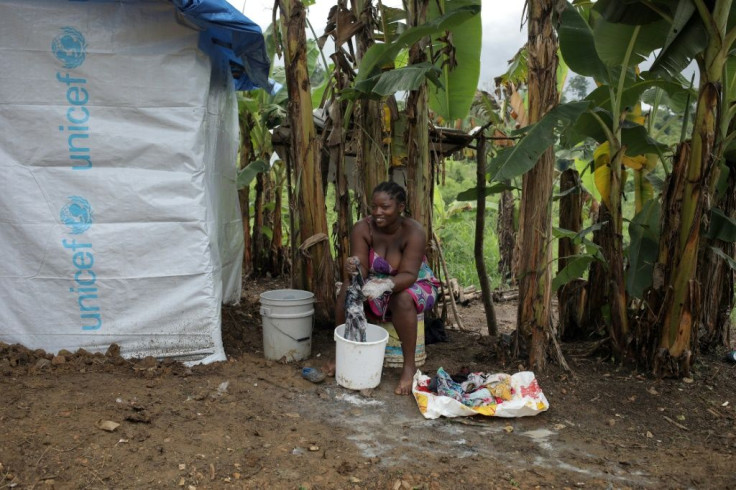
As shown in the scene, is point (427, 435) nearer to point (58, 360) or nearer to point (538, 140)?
point (538, 140)

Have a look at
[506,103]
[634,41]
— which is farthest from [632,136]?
[506,103]

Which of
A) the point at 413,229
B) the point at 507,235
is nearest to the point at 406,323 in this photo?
the point at 413,229

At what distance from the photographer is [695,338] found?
3.55m

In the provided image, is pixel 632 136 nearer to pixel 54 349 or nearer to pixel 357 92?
pixel 357 92

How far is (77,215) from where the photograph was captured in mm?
3424

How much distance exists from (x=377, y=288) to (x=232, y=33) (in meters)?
1.82

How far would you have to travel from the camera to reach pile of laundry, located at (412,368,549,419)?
309 centimetres

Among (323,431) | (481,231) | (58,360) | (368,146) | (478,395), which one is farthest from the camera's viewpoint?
(481,231)

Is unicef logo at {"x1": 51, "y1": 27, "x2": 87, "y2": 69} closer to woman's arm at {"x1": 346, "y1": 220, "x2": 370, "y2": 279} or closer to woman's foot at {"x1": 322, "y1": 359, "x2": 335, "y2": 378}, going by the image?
woman's arm at {"x1": 346, "y1": 220, "x2": 370, "y2": 279}

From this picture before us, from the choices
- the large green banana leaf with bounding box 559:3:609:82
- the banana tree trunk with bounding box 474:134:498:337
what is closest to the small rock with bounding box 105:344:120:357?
the banana tree trunk with bounding box 474:134:498:337

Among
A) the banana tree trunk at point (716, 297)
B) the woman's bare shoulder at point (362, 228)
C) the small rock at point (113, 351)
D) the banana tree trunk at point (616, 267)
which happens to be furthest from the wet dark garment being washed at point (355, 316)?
the banana tree trunk at point (716, 297)

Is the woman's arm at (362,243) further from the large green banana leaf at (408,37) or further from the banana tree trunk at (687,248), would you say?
the banana tree trunk at (687,248)

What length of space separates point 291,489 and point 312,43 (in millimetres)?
5555

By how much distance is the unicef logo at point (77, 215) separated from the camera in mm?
Answer: 3410
